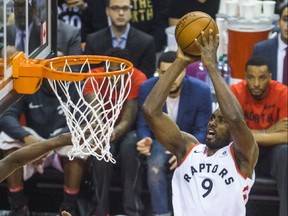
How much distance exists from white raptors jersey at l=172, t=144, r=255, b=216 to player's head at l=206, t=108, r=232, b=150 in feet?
0.15

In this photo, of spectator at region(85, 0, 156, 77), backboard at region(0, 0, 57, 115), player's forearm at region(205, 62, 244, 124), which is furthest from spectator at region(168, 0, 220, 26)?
player's forearm at region(205, 62, 244, 124)

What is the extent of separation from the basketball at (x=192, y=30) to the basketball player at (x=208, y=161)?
5cm

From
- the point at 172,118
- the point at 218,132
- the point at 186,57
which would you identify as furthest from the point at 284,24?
the point at 186,57

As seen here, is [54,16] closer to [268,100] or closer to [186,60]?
[186,60]

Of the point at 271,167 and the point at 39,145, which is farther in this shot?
the point at 271,167

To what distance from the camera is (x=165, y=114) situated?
544 centimetres

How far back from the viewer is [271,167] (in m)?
7.66

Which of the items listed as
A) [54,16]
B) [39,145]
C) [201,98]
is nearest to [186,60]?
[39,145]

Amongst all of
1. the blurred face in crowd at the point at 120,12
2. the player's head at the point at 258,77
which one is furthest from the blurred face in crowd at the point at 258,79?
the blurred face in crowd at the point at 120,12

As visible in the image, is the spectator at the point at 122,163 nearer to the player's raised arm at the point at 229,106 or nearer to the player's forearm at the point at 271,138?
the player's forearm at the point at 271,138

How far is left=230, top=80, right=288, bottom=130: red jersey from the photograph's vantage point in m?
7.70

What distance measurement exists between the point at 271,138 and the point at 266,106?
0.32 meters

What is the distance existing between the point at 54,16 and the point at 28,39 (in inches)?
19.1

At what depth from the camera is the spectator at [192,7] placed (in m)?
8.98
